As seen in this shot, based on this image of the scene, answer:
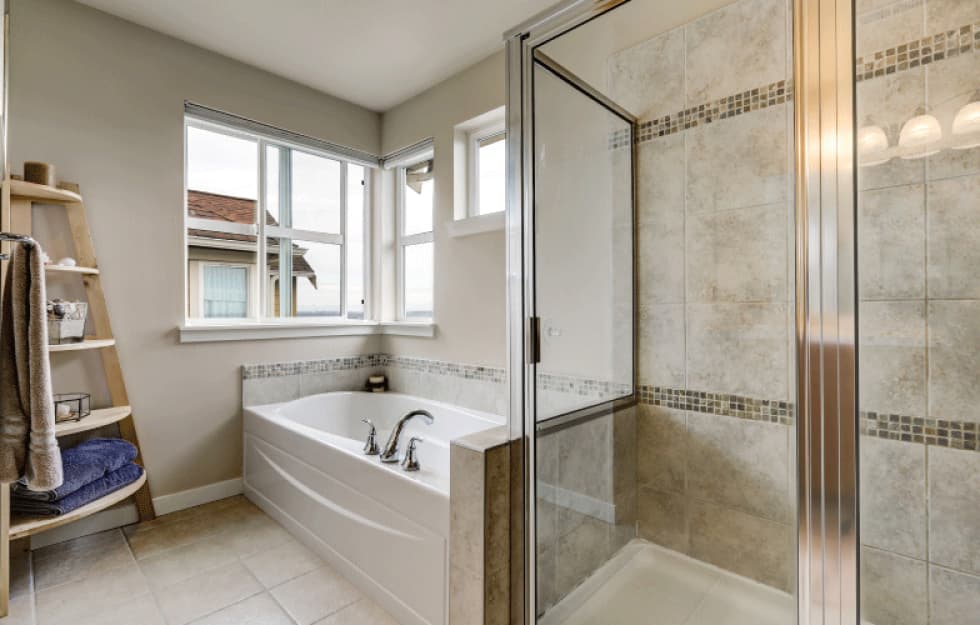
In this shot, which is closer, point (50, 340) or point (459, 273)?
point (50, 340)

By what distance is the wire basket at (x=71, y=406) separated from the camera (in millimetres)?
1938

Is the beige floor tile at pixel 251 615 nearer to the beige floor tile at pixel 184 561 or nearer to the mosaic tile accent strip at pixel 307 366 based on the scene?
the beige floor tile at pixel 184 561

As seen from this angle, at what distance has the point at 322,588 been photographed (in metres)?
1.77

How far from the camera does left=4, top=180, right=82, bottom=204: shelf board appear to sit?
1.83m

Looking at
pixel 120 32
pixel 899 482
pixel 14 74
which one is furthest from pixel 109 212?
pixel 899 482

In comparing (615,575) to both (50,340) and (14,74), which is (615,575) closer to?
(50,340)

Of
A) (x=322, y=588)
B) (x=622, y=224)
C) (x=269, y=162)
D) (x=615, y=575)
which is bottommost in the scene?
(x=322, y=588)

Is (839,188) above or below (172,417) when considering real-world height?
above

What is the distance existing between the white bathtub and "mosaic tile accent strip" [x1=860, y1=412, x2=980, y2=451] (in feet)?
3.63

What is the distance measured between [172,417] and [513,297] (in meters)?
2.12

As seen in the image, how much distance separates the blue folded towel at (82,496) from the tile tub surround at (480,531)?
163cm

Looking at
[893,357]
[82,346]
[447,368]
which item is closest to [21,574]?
[82,346]

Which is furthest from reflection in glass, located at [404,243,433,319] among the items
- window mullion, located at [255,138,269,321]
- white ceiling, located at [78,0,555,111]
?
white ceiling, located at [78,0,555,111]

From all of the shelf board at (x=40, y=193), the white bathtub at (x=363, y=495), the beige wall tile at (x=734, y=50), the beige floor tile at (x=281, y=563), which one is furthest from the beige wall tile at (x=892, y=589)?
the shelf board at (x=40, y=193)
